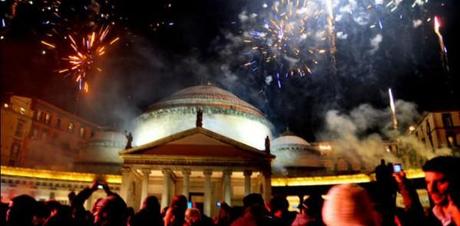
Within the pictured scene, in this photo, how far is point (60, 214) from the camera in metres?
5.03

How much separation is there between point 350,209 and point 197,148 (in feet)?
100

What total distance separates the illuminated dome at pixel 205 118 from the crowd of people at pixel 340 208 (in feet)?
125

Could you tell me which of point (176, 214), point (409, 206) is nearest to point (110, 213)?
point (176, 214)

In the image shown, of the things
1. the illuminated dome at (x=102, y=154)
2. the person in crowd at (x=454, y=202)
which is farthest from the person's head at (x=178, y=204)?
the illuminated dome at (x=102, y=154)

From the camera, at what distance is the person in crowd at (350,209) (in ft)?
10.1

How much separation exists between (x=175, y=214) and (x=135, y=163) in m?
27.3

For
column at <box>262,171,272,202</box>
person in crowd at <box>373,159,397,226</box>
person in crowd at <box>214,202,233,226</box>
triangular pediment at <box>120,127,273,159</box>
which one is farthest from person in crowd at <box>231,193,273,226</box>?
column at <box>262,171,272,202</box>

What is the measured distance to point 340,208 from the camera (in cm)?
312

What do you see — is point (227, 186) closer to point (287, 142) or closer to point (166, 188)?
point (166, 188)

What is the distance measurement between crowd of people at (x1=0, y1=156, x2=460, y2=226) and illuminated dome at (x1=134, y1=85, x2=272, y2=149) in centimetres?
3804

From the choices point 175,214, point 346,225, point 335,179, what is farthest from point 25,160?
point 346,225

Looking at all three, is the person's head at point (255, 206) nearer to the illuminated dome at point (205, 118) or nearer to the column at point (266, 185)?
the column at point (266, 185)

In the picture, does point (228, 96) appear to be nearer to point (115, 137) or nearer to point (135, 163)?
point (115, 137)

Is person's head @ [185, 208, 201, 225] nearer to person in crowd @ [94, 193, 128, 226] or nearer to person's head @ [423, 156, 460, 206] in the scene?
person in crowd @ [94, 193, 128, 226]
